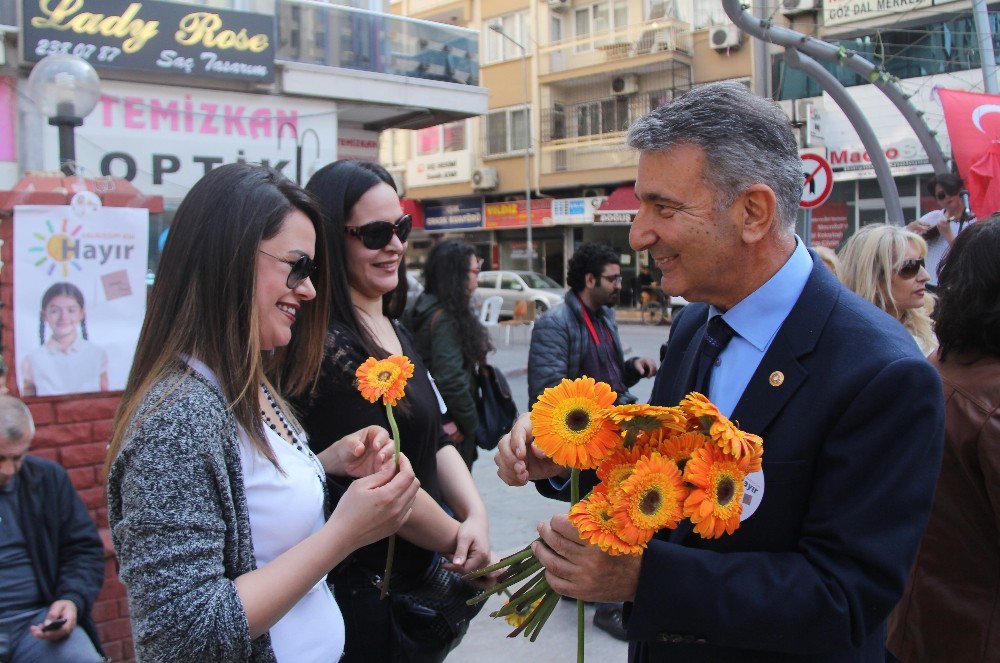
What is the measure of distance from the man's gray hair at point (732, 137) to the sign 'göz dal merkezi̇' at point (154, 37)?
22.5ft

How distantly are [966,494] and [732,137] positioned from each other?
3.86 ft

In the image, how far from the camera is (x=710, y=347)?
1667 millimetres

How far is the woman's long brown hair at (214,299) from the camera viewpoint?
157cm

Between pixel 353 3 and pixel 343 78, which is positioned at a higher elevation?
pixel 353 3

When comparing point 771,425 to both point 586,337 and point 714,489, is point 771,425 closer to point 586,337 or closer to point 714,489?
point 714,489

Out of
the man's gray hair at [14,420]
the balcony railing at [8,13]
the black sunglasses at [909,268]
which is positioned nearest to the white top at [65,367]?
the man's gray hair at [14,420]

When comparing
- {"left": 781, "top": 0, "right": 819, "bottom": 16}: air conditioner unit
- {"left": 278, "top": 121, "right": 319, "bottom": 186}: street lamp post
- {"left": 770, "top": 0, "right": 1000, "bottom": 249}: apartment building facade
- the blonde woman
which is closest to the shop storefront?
{"left": 770, "top": 0, "right": 1000, "bottom": 249}: apartment building facade

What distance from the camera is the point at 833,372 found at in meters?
1.40

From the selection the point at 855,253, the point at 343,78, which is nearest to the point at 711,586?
the point at 855,253

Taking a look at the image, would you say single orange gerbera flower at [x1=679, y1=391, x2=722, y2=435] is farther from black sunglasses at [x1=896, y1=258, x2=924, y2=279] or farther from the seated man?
black sunglasses at [x1=896, y1=258, x2=924, y2=279]

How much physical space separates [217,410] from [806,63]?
8.14 meters

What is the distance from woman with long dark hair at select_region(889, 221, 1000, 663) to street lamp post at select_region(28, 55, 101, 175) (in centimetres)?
361

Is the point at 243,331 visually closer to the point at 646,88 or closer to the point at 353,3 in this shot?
the point at 353,3

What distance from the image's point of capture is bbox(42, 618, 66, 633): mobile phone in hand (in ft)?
9.04
